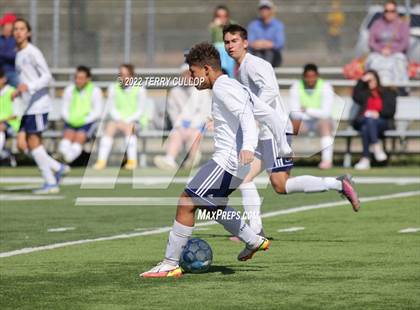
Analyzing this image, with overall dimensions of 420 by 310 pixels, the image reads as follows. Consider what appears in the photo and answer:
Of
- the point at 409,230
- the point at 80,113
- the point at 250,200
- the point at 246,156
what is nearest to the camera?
the point at 246,156

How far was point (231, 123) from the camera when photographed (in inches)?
354

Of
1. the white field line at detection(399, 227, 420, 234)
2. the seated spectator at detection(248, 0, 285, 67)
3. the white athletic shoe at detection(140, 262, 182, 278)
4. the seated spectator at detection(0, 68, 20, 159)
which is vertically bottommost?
the seated spectator at detection(0, 68, 20, 159)

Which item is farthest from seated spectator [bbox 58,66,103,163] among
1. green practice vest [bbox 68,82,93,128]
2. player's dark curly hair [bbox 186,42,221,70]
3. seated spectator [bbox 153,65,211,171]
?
player's dark curly hair [bbox 186,42,221,70]

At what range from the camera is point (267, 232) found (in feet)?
39.2

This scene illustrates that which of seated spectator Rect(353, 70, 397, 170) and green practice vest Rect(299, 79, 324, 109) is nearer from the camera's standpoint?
seated spectator Rect(353, 70, 397, 170)

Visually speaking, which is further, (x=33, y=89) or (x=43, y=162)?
(x=43, y=162)

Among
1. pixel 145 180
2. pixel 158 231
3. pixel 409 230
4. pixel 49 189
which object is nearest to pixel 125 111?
pixel 145 180

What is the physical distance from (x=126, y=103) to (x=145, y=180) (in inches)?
127

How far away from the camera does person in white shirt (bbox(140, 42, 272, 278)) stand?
346 inches

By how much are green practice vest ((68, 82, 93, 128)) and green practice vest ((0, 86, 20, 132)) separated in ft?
3.13

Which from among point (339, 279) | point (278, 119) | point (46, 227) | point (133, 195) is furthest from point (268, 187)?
point (339, 279)

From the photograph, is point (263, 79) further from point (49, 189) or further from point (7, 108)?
point (7, 108)

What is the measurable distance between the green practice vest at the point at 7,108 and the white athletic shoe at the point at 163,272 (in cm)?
1284

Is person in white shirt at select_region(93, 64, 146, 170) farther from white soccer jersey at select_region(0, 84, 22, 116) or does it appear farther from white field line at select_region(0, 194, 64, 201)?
white field line at select_region(0, 194, 64, 201)
